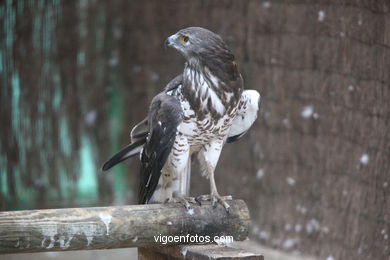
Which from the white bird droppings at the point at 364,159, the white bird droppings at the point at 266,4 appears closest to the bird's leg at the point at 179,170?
the white bird droppings at the point at 364,159

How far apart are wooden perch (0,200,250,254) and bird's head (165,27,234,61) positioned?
2.53ft

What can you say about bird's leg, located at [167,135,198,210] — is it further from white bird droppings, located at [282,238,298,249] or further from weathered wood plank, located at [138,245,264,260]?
white bird droppings, located at [282,238,298,249]

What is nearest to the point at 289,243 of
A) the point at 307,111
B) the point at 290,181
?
the point at 290,181

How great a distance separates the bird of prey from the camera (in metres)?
3.65

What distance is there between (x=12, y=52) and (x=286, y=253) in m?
3.05

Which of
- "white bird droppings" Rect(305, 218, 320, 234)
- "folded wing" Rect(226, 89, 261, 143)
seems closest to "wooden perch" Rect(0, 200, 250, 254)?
"folded wing" Rect(226, 89, 261, 143)

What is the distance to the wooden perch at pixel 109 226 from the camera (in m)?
3.00

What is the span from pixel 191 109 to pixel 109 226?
33.4 inches

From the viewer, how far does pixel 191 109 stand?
371 cm

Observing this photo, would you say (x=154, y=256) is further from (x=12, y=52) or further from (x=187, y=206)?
(x=12, y=52)

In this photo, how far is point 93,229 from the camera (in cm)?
312

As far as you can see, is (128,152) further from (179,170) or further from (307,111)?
(307,111)

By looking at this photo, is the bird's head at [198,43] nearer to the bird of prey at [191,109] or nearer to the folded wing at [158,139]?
the bird of prey at [191,109]

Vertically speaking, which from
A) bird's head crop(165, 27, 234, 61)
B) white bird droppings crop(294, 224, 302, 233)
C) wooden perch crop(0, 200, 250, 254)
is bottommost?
white bird droppings crop(294, 224, 302, 233)
